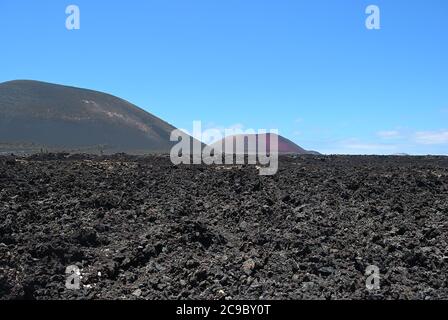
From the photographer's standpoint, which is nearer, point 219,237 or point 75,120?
point 219,237

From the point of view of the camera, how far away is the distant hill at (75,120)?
82.0 metres

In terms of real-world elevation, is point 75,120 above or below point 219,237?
above

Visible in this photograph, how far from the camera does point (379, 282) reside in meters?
7.66

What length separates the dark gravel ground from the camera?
758cm

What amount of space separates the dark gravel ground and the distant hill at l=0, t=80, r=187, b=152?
6247 centimetres

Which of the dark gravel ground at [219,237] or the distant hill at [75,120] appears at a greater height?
the distant hill at [75,120]

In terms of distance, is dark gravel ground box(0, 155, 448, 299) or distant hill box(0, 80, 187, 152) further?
distant hill box(0, 80, 187, 152)

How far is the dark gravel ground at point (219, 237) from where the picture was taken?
7582 mm

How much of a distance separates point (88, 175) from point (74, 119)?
83.0m

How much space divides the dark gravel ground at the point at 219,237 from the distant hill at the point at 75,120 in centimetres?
6247

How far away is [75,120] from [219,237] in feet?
292

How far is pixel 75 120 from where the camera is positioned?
309 ft

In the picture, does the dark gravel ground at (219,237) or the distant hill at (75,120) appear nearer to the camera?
the dark gravel ground at (219,237)
